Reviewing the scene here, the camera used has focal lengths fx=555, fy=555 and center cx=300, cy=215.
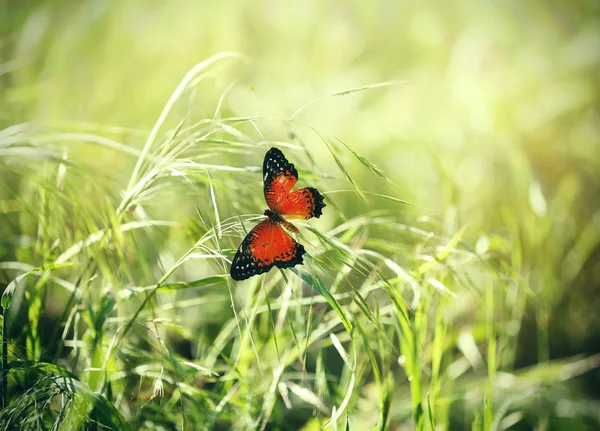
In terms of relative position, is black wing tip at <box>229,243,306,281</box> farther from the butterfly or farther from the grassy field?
the grassy field

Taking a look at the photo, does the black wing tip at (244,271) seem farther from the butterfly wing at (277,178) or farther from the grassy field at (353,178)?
the grassy field at (353,178)

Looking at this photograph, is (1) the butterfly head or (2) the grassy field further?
(2) the grassy field

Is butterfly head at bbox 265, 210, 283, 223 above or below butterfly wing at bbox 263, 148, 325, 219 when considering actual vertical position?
below

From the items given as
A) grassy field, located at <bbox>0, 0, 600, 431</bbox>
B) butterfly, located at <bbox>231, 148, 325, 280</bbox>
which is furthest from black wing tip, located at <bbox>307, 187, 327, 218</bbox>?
grassy field, located at <bbox>0, 0, 600, 431</bbox>

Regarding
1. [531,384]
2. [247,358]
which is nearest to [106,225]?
[247,358]

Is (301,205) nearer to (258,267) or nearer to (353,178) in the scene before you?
(258,267)

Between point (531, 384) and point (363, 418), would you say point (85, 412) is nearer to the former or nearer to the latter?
point (363, 418)

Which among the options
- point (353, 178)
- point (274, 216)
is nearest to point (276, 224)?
point (274, 216)
